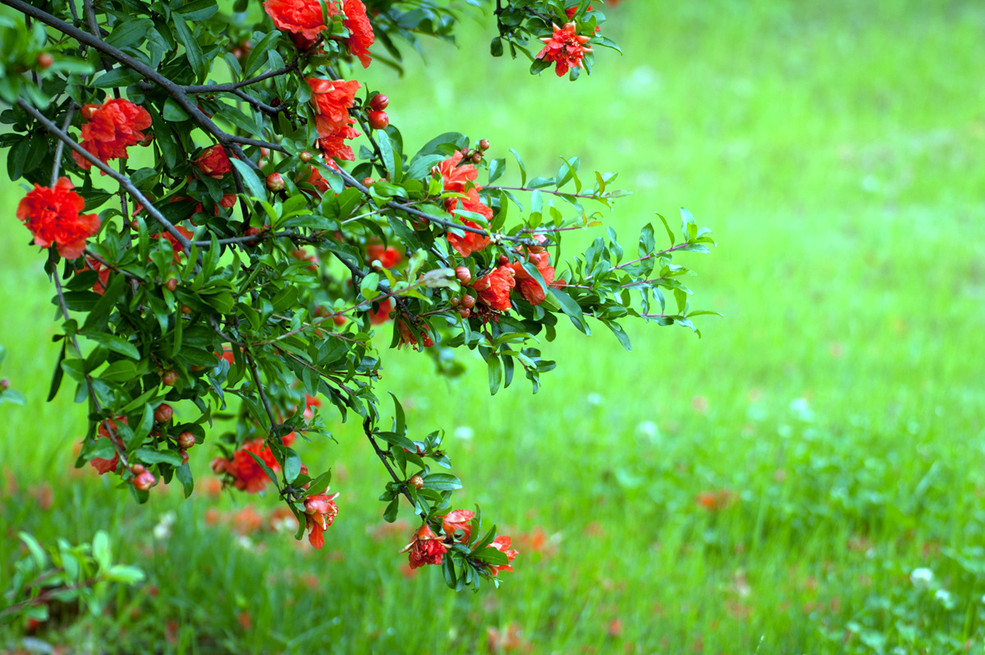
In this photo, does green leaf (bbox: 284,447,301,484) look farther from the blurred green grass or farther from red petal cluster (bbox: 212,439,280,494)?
the blurred green grass

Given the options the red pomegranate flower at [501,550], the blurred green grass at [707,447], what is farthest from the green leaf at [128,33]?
the blurred green grass at [707,447]

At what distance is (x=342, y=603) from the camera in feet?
7.05

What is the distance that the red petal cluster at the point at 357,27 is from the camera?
1.07 metres

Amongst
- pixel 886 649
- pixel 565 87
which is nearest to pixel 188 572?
pixel 886 649

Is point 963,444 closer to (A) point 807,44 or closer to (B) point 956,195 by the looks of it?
(B) point 956,195

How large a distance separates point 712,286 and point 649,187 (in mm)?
1364

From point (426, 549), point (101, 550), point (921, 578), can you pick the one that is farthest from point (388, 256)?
point (921, 578)

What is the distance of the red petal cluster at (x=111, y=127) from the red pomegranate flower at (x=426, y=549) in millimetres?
659

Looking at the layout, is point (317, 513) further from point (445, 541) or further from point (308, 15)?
A: point (308, 15)

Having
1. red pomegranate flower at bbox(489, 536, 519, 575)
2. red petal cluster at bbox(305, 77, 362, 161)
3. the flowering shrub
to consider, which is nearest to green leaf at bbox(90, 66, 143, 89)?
the flowering shrub

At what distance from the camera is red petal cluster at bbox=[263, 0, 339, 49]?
3.43 feet

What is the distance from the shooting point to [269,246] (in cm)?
111

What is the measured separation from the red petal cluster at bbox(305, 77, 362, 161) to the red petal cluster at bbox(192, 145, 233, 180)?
0.15 meters

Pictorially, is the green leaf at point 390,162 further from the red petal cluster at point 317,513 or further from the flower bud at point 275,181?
the red petal cluster at point 317,513
